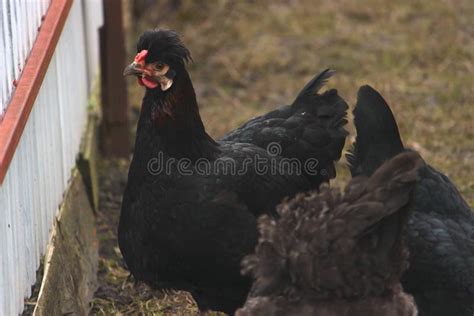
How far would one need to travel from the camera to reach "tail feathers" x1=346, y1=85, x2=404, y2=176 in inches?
215

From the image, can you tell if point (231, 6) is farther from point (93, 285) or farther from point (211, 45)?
point (93, 285)

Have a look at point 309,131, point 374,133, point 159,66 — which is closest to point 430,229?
point 374,133

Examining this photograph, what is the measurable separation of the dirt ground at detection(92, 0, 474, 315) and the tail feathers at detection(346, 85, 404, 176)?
1975mm

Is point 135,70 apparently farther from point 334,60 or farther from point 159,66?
point 334,60

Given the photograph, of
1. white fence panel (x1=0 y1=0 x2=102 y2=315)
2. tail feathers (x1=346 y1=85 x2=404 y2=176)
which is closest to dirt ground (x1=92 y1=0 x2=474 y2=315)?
white fence panel (x1=0 y1=0 x2=102 y2=315)

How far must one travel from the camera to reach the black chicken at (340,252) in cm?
423

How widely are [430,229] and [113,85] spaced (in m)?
3.96

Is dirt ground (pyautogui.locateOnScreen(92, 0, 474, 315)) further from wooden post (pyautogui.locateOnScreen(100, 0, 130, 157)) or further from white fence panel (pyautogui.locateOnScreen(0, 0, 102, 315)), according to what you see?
white fence panel (pyautogui.locateOnScreen(0, 0, 102, 315))

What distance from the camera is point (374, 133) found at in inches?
216

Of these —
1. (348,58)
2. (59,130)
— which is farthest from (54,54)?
(348,58)

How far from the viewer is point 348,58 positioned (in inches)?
419

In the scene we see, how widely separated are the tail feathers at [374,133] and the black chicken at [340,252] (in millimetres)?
1072

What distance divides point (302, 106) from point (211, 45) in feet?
17.4

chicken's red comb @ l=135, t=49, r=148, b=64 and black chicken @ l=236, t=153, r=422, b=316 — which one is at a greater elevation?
chicken's red comb @ l=135, t=49, r=148, b=64
